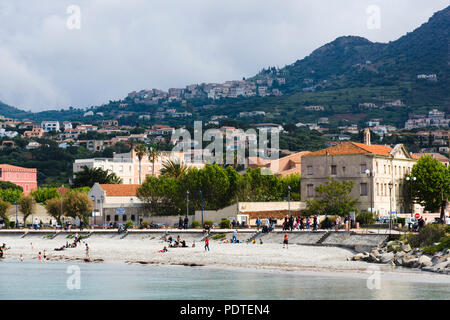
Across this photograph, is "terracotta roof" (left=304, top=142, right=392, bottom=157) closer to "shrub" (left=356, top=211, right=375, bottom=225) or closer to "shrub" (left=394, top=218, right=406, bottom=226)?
"shrub" (left=356, top=211, right=375, bottom=225)

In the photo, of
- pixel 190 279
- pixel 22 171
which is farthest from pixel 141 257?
pixel 22 171

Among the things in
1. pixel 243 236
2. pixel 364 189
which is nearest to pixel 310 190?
pixel 364 189

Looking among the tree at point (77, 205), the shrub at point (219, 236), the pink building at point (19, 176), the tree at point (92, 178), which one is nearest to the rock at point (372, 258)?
the shrub at point (219, 236)

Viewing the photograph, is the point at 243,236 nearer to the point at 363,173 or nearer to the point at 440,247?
the point at 363,173

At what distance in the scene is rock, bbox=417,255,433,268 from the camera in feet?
148

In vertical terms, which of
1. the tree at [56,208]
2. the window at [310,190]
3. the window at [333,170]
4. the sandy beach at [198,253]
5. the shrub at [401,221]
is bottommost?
the sandy beach at [198,253]

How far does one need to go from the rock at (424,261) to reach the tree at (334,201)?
2923 centimetres

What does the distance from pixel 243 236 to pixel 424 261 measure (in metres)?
21.8

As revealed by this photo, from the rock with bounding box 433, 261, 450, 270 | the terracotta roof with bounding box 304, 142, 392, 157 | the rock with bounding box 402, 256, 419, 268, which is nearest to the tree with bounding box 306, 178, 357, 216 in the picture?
the terracotta roof with bounding box 304, 142, 392, 157

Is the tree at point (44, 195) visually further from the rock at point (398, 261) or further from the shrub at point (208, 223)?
the rock at point (398, 261)

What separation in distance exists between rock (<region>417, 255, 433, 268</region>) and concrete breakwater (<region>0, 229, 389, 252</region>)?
7.58 metres

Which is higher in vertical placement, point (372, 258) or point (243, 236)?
point (243, 236)

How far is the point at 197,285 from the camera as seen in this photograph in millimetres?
41781

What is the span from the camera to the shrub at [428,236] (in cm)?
4981
